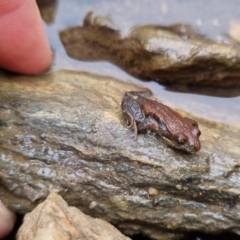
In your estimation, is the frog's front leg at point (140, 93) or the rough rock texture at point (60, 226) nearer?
the rough rock texture at point (60, 226)

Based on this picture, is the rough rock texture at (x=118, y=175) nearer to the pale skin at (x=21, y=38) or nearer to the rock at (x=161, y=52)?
the pale skin at (x=21, y=38)

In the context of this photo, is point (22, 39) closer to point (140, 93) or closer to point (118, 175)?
point (140, 93)

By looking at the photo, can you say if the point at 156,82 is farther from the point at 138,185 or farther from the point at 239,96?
the point at 138,185

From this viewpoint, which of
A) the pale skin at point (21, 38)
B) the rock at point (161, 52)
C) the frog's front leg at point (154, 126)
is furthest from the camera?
the rock at point (161, 52)

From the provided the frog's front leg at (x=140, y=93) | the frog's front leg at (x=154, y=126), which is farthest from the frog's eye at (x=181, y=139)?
the frog's front leg at (x=140, y=93)

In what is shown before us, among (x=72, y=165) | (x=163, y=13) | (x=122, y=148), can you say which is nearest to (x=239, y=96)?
(x=163, y=13)

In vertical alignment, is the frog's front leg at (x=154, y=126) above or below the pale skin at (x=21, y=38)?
below
